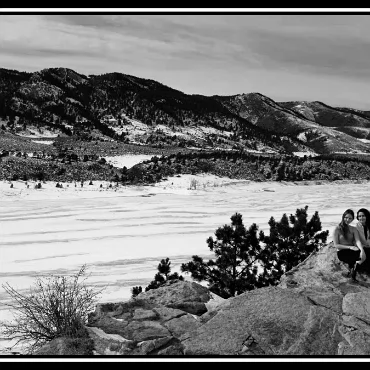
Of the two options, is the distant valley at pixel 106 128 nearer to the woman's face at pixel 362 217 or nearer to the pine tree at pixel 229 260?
the pine tree at pixel 229 260

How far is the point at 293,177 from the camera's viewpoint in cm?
6128

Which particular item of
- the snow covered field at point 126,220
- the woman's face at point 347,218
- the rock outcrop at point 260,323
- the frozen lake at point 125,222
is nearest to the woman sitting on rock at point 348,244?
the woman's face at point 347,218

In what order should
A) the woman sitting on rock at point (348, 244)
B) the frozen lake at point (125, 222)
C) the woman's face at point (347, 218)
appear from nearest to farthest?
the woman sitting on rock at point (348, 244), the woman's face at point (347, 218), the frozen lake at point (125, 222)

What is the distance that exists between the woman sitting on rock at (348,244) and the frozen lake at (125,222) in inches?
393

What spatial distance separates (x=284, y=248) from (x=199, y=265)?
3108mm

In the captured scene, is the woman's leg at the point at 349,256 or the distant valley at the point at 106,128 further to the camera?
the distant valley at the point at 106,128

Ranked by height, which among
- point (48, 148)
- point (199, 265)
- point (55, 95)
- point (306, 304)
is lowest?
point (199, 265)

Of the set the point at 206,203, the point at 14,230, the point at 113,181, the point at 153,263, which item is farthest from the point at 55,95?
the point at 153,263

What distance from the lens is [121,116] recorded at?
12031 cm

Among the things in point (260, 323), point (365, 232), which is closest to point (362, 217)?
point (365, 232)

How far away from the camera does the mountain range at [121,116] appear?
93.7 metres

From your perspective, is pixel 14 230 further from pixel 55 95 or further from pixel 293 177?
pixel 55 95

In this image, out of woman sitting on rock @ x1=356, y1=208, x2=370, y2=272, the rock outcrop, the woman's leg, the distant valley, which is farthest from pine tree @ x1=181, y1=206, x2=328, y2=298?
the distant valley

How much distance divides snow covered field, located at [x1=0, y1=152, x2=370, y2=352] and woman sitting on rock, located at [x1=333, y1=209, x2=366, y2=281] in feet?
33.1
